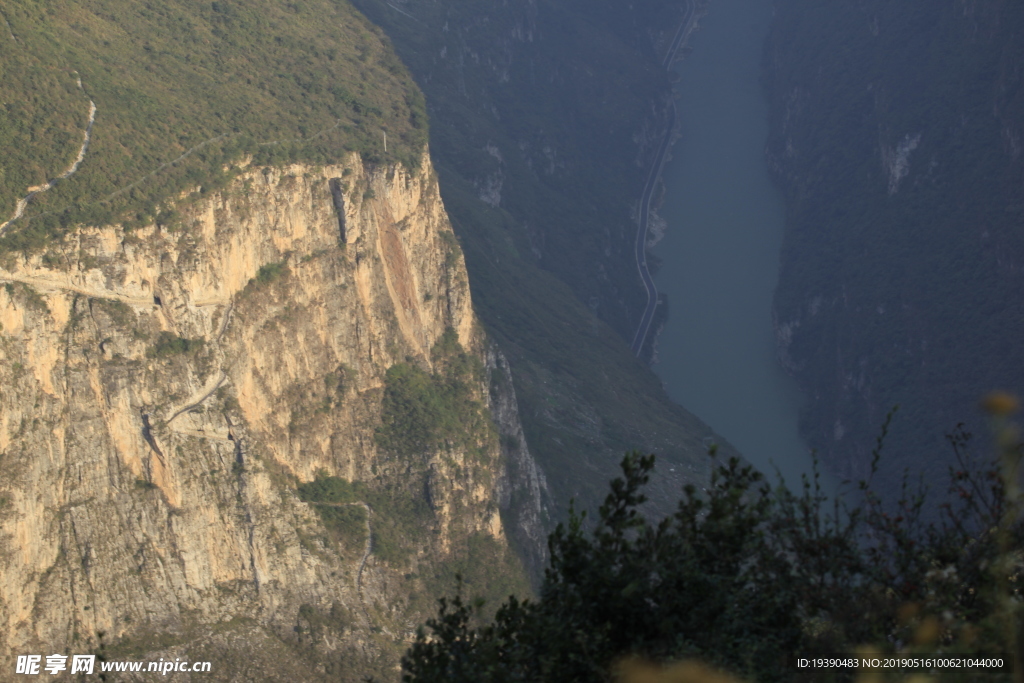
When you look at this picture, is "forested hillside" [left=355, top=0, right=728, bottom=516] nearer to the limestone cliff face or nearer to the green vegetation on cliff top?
the limestone cliff face

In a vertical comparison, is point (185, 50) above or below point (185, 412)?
above

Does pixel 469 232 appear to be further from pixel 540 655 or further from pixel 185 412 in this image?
pixel 540 655

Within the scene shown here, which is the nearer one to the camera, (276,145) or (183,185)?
(183,185)

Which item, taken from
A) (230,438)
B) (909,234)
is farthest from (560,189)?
(230,438)

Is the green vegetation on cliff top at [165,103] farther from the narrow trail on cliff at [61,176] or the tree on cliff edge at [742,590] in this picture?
the tree on cliff edge at [742,590]

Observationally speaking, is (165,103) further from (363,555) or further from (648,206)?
(648,206)

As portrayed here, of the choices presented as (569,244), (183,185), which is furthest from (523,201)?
(183,185)
